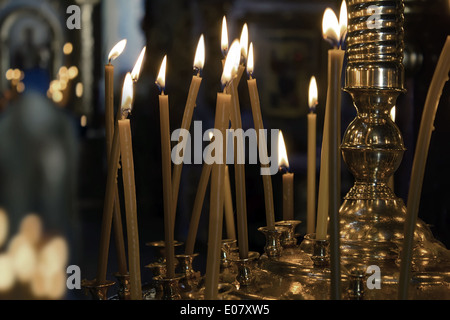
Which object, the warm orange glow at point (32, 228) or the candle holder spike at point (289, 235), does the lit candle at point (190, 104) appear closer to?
the candle holder spike at point (289, 235)

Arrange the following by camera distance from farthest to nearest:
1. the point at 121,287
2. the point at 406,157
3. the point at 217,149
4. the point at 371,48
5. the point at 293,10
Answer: the point at 293,10 → the point at 406,157 → the point at 371,48 → the point at 121,287 → the point at 217,149

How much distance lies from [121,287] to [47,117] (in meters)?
1.05

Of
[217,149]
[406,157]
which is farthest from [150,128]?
[217,149]

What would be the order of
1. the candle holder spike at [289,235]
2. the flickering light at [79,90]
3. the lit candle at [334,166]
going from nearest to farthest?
the lit candle at [334,166] < the candle holder spike at [289,235] < the flickering light at [79,90]

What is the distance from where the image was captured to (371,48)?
2.34 feet

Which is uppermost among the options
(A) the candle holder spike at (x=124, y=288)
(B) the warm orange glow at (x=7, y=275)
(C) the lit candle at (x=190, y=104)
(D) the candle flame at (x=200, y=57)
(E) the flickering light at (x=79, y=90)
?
(E) the flickering light at (x=79, y=90)

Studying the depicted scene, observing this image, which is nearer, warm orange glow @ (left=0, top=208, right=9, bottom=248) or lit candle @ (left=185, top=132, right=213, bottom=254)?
lit candle @ (left=185, top=132, right=213, bottom=254)

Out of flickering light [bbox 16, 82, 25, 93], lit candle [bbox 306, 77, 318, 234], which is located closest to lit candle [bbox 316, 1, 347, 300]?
lit candle [bbox 306, 77, 318, 234]

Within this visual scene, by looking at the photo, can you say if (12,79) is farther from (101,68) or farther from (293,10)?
(293,10)

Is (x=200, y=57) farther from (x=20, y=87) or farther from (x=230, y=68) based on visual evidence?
(x=20, y=87)

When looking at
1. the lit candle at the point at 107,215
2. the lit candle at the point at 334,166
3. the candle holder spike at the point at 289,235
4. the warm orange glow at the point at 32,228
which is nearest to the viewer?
the lit candle at the point at 334,166

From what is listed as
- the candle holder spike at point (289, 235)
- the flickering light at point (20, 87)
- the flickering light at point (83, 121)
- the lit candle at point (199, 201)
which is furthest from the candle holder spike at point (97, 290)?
the flickering light at point (20, 87)

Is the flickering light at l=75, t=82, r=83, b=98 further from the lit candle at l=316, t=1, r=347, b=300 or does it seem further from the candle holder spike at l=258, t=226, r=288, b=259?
the lit candle at l=316, t=1, r=347, b=300

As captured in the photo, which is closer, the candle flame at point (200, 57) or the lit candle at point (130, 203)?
the lit candle at point (130, 203)
